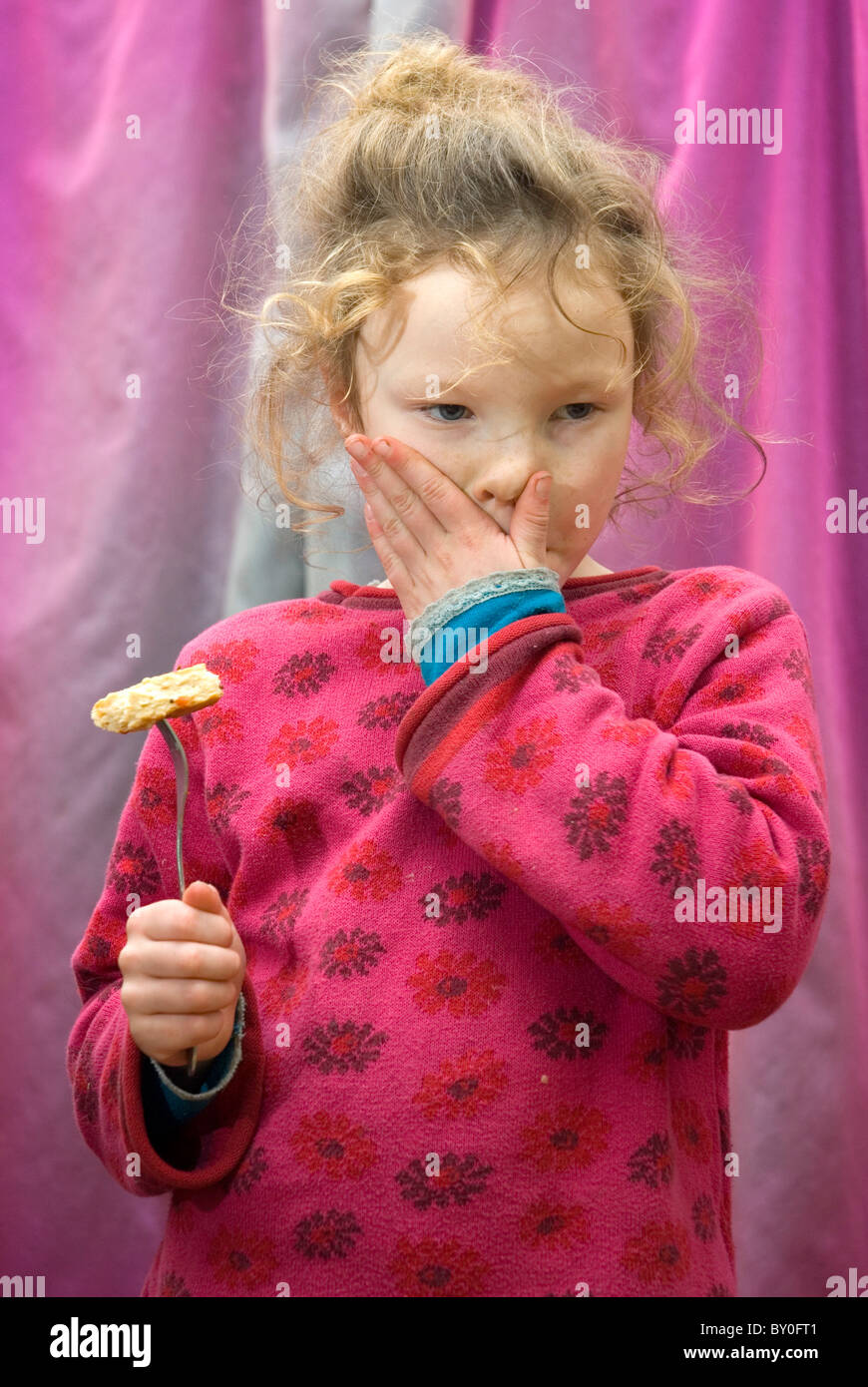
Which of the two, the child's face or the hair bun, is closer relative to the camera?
the child's face

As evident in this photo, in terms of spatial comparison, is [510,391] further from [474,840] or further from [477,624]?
[474,840]

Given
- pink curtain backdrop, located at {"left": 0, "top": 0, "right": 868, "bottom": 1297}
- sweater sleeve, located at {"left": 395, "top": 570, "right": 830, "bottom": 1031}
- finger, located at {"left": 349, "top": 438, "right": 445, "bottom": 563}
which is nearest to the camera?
sweater sleeve, located at {"left": 395, "top": 570, "right": 830, "bottom": 1031}

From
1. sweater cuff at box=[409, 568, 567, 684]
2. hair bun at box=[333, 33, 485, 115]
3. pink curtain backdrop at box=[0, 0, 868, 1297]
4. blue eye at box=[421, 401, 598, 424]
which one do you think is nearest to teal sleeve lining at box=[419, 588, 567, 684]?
sweater cuff at box=[409, 568, 567, 684]

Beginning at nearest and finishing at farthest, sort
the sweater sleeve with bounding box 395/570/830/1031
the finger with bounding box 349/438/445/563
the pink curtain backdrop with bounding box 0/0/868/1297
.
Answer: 1. the sweater sleeve with bounding box 395/570/830/1031
2. the finger with bounding box 349/438/445/563
3. the pink curtain backdrop with bounding box 0/0/868/1297

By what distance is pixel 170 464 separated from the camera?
123 cm

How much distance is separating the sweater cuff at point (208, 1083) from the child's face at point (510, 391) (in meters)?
0.35

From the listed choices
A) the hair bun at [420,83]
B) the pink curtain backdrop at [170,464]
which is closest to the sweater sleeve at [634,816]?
the hair bun at [420,83]

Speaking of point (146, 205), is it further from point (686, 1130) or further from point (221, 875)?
point (686, 1130)

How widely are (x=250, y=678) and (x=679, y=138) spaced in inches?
28.1

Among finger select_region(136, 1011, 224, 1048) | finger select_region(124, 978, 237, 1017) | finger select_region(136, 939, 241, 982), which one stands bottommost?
finger select_region(136, 1011, 224, 1048)

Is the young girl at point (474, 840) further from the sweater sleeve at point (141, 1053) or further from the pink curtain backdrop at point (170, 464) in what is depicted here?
the pink curtain backdrop at point (170, 464)

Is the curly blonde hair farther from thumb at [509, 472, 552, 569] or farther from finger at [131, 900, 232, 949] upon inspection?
finger at [131, 900, 232, 949]

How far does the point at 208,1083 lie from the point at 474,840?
0.25 metres

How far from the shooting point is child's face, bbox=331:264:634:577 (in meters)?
0.73
